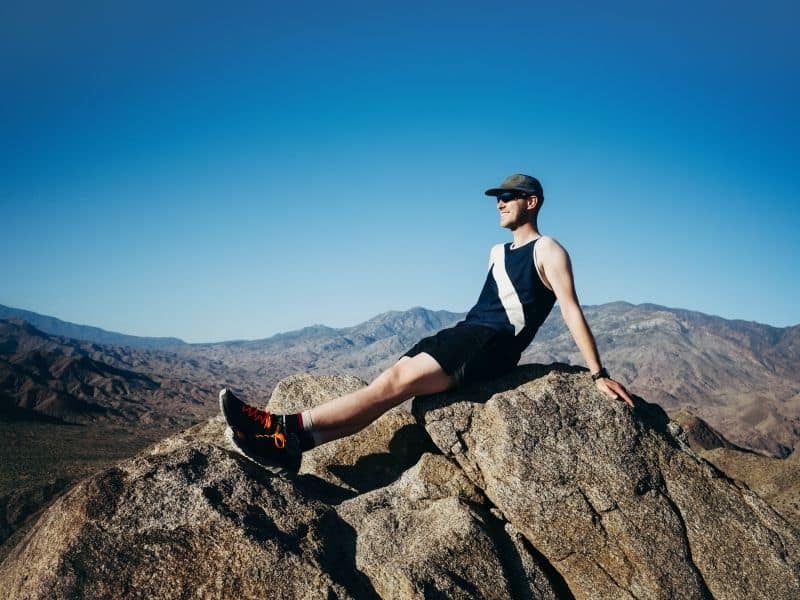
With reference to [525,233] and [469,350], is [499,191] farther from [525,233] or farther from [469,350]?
[469,350]

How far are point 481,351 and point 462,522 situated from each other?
6.07 ft

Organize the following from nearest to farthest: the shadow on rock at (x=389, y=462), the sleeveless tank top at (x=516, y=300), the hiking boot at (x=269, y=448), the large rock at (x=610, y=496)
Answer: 1. the large rock at (x=610, y=496)
2. the hiking boot at (x=269, y=448)
3. the sleeveless tank top at (x=516, y=300)
4. the shadow on rock at (x=389, y=462)

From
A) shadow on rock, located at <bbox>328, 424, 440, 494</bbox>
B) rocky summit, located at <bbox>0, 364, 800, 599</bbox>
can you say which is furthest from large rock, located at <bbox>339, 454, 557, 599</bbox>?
shadow on rock, located at <bbox>328, 424, 440, 494</bbox>

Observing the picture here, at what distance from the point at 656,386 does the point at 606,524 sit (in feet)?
573

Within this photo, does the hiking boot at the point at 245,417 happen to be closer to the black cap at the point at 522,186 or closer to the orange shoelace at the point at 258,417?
the orange shoelace at the point at 258,417

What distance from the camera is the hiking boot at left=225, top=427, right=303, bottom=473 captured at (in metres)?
5.36

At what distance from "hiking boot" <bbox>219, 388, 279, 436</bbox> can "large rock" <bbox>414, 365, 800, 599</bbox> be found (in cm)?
173

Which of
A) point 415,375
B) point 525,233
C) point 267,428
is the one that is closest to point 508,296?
point 525,233

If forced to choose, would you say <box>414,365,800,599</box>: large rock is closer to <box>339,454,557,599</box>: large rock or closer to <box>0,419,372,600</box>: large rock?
<box>339,454,557,599</box>: large rock

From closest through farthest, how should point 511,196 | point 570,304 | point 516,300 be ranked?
point 570,304
point 516,300
point 511,196

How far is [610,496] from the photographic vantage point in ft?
17.3

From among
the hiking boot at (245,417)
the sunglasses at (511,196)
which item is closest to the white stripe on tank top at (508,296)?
the sunglasses at (511,196)

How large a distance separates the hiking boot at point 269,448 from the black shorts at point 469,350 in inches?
62.1

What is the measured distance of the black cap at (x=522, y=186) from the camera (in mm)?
6281
